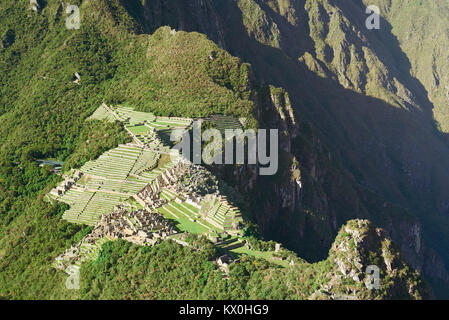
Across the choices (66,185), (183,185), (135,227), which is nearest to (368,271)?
(135,227)

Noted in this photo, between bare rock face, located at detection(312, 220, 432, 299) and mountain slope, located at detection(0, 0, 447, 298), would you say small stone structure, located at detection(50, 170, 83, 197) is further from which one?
bare rock face, located at detection(312, 220, 432, 299)

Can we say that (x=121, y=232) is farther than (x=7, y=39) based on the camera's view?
No

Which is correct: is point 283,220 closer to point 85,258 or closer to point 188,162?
point 188,162

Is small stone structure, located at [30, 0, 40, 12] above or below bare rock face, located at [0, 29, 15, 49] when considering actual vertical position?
above

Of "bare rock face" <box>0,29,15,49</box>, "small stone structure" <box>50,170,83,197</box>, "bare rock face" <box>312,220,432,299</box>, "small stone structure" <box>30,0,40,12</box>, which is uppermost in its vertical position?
"small stone structure" <box>30,0,40,12</box>

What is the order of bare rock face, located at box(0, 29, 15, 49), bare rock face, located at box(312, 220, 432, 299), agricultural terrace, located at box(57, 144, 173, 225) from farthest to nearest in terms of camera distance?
bare rock face, located at box(0, 29, 15, 49)
agricultural terrace, located at box(57, 144, 173, 225)
bare rock face, located at box(312, 220, 432, 299)

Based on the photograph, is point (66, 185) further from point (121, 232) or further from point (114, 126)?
point (121, 232)

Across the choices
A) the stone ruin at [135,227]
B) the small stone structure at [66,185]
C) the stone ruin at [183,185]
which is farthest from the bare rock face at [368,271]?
the small stone structure at [66,185]

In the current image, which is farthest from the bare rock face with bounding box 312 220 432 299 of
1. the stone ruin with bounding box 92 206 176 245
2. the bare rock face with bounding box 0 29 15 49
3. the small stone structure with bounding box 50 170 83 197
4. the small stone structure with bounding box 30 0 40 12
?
the small stone structure with bounding box 30 0 40 12
